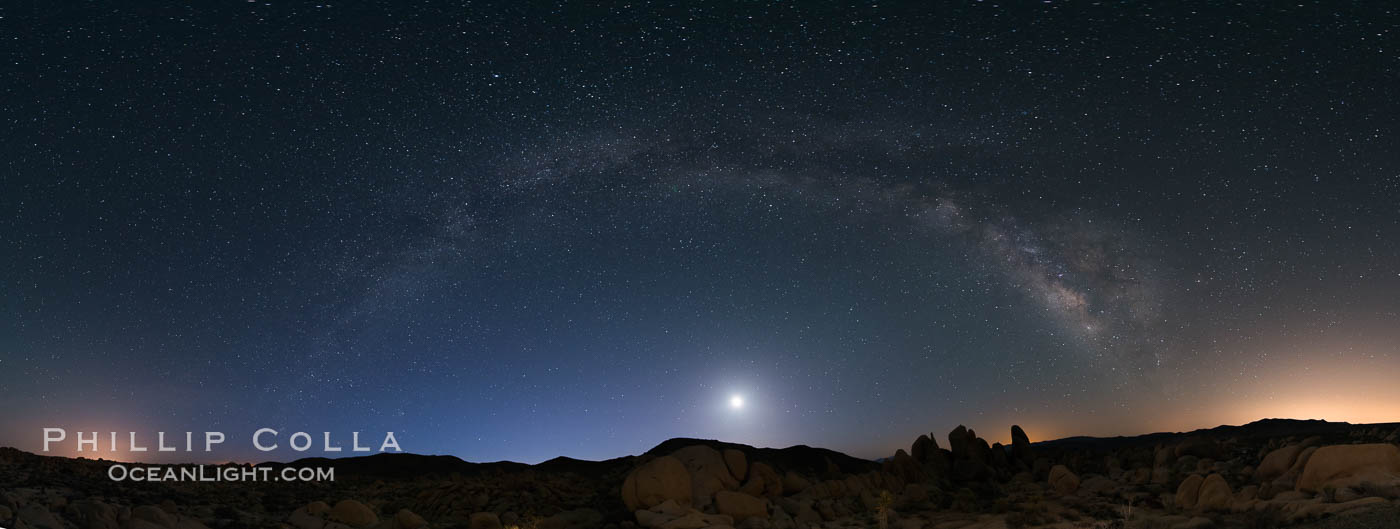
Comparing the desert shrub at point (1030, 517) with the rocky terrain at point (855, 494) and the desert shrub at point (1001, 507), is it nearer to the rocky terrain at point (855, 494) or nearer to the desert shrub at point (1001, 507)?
the rocky terrain at point (855, 494)

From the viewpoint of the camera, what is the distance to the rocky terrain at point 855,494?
19581 millimetres

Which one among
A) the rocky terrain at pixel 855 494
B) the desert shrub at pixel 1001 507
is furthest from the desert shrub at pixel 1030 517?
the desert shrub at pixel 1001 507

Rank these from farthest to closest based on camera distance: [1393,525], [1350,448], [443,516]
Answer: [443,516] → [1350,448] → [1393,525]

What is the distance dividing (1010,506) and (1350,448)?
1066cm

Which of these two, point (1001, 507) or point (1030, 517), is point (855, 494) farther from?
point (1030, 517)

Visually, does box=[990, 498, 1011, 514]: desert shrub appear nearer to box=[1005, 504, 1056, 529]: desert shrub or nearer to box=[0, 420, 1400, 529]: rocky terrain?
box=[0, 420, 1400, 529]: rocky terrain

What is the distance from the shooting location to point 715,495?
99.5 feet

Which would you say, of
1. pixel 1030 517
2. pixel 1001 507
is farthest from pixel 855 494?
pixel 1030 517

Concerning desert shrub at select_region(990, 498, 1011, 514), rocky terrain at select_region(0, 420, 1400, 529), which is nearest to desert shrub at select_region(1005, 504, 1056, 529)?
rocky terrain at select_region(0, 420, 1400, 529)

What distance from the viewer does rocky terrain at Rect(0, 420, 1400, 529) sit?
771 inches

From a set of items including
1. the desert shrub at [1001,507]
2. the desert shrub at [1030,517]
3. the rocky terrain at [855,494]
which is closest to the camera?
the rocky terrain at [855,494]

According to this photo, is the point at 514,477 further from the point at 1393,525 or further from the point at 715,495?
the point at 1393,525

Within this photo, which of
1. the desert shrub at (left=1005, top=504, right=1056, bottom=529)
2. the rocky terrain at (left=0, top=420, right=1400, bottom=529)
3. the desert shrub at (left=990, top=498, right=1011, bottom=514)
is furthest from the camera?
the desert shrub at (left=990, top=498, right=1011, bottom=514)

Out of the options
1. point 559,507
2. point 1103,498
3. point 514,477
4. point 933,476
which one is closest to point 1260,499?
point 1103,498
